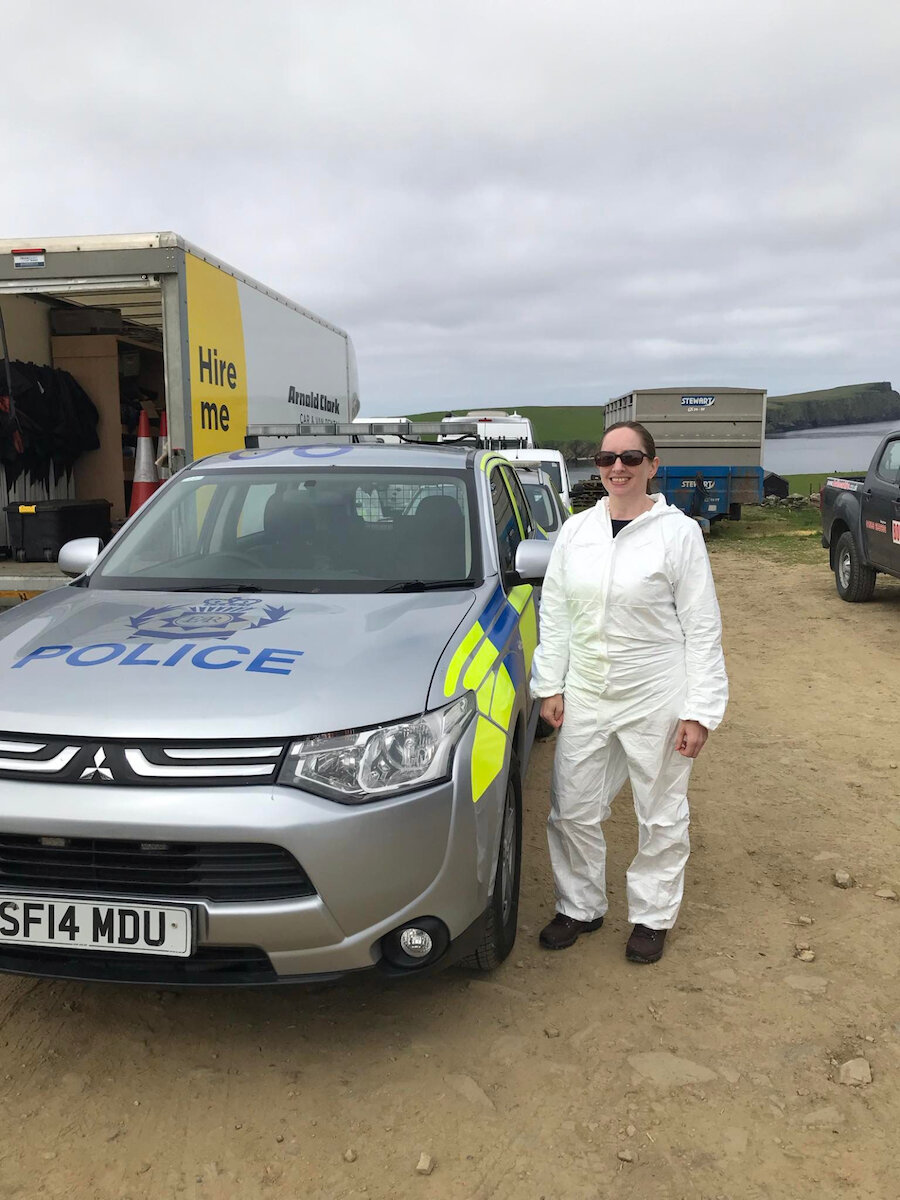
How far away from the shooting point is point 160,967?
8.05ft

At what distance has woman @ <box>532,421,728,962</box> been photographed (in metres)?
3.02

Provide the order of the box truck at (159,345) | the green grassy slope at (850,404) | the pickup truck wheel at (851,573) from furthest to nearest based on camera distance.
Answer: the green grassy slope at (850,404) → the pickup truck wheel at (851,573) → the box truck at (159,345)

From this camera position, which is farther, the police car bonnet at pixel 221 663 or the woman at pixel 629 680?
the woman at pixel 629 680

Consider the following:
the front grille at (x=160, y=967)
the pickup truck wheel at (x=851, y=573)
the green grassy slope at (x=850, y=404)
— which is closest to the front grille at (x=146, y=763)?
the front grille at (x=160, y=967)

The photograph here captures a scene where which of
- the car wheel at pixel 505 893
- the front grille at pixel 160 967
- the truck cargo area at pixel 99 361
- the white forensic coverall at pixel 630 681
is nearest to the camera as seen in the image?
the front grille at pixel 160 967

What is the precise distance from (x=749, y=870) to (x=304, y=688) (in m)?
2.36

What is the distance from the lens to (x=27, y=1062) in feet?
8.96

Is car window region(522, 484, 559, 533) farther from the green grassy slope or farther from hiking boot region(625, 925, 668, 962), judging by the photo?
the green grassy slope

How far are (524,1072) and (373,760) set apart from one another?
102cm

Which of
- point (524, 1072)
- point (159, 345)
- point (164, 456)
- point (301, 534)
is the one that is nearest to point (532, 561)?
point (301, 534)

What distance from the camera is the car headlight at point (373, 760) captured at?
2.40 m

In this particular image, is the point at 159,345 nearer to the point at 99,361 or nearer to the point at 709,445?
the point at 99,361

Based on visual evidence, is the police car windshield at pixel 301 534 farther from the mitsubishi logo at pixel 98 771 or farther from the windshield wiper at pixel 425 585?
the mitsubishi logo at pixel 98 771

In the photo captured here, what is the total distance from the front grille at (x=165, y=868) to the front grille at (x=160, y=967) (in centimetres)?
16
